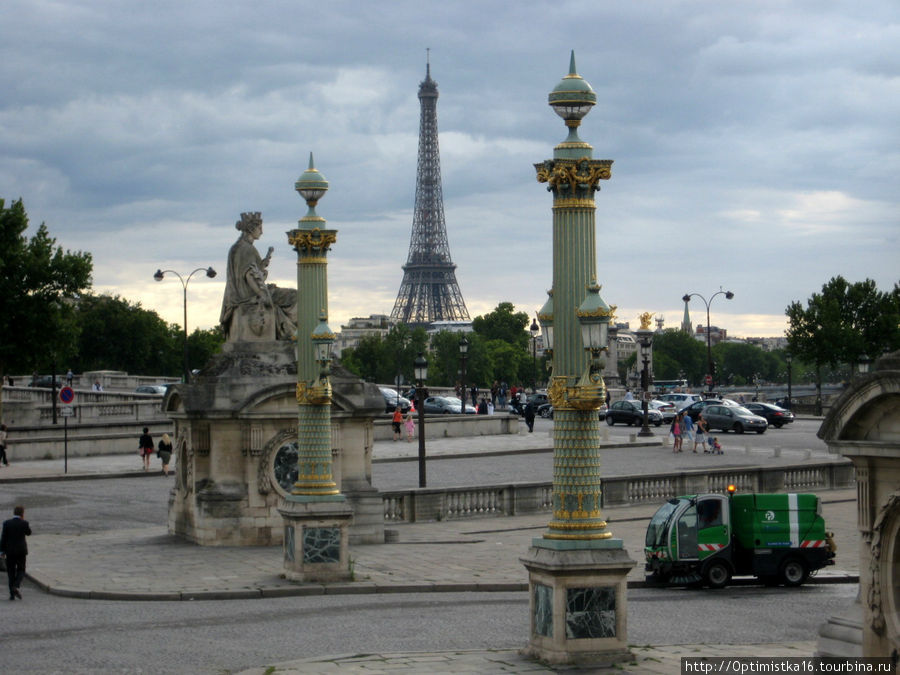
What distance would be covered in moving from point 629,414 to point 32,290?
27.0 meters

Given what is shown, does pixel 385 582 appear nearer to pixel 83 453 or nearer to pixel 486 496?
pixel 486 496

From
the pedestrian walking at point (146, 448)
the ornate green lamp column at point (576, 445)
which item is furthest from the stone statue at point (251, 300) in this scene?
the pedestrian walking at point (146, 448)

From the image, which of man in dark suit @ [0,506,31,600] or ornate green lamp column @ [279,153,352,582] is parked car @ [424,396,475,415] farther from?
man in dark suit @ [0,506,31,600]

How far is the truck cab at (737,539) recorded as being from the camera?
71.3 feet

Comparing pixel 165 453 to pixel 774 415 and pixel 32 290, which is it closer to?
pixel 32 290

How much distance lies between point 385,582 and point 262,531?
5356 millimetres

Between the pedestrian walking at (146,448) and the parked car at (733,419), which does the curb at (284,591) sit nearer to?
the pedestrian walking at (146,448)

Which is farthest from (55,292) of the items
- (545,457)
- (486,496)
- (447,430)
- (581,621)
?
(581,621)

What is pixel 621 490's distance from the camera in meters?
33.1

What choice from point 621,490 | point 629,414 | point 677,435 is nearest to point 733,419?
point 629,414

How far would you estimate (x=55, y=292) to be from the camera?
57344 mm

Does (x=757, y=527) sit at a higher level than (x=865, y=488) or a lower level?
lower

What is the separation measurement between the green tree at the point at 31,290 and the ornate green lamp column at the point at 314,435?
36.5 metres

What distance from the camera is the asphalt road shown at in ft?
50.3
